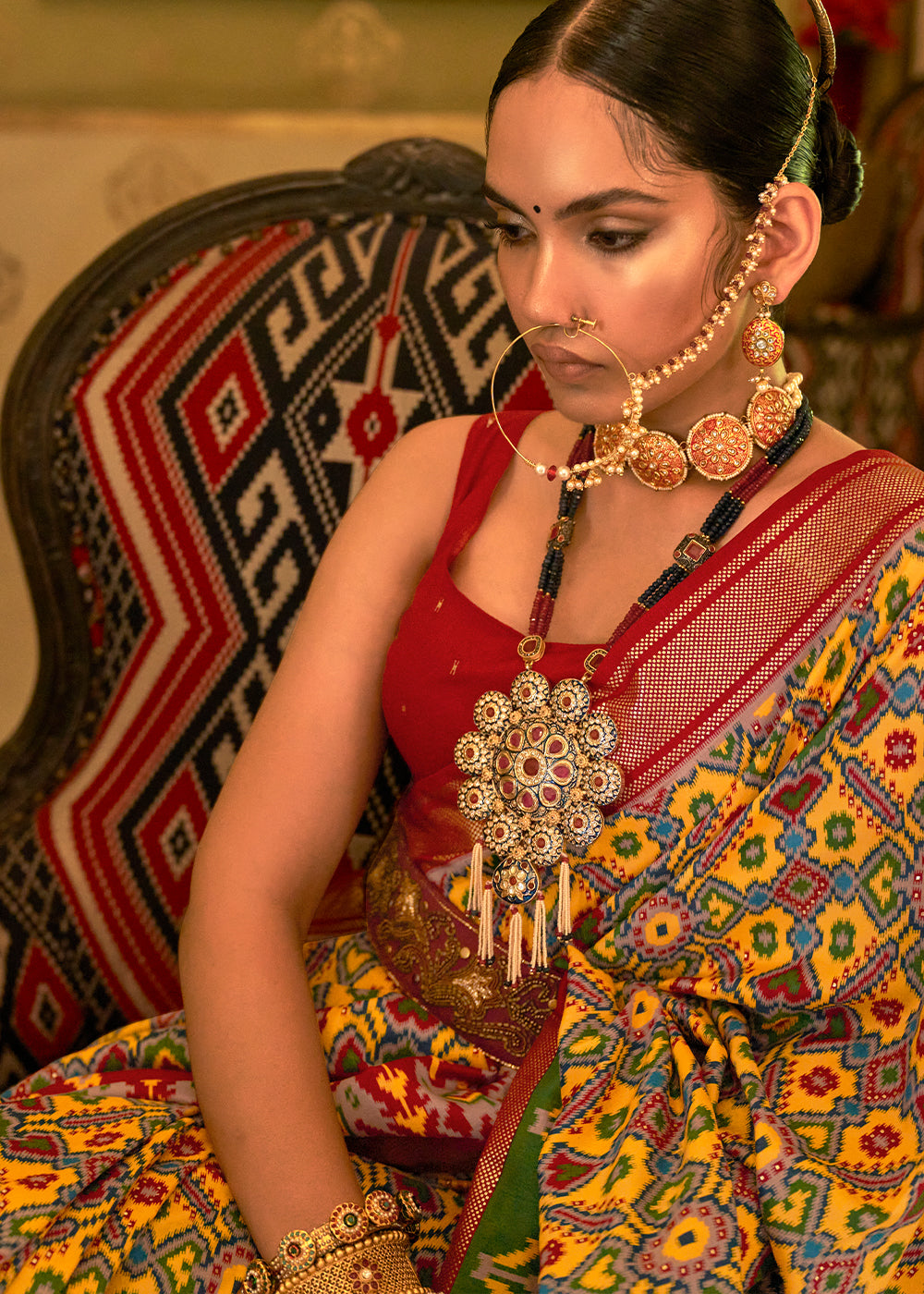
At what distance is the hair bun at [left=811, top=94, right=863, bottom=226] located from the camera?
0.97m

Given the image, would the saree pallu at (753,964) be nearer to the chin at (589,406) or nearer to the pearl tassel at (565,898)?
the pearl tassel at (565,898)

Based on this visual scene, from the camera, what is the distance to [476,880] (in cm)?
93

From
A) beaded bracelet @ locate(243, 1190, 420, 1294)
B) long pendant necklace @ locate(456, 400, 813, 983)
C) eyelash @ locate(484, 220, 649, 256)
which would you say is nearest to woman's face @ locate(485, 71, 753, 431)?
eyelash @ locate(484, 220, 649, 256)

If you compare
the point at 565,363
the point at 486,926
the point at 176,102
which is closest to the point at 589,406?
the point at 565,363

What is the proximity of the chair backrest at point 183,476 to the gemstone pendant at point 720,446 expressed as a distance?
1.16 feet

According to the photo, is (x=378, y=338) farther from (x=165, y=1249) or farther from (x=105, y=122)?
(x=105, y=122)

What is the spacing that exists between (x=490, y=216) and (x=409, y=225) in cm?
9

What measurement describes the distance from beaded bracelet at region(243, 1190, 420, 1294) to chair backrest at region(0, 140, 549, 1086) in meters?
0.45

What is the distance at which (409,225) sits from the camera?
131 cm

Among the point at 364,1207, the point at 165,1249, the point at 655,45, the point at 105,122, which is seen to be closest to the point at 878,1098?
the point at 364,1207

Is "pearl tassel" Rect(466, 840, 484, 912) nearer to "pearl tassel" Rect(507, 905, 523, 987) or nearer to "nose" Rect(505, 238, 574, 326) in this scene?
"pearl tassel" Rect(507, 905, 523, 987)

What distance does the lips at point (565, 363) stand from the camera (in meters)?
Result: 0.88

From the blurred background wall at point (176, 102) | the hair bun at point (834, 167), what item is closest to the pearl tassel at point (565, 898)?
the hair bun at point (834, 167)

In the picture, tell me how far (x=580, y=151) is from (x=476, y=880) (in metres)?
0.53
